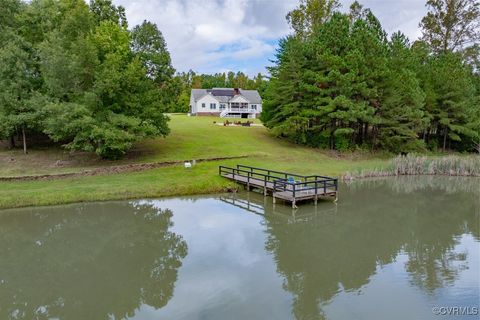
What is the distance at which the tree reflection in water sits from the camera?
957 cm

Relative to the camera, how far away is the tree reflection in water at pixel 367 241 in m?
9.57

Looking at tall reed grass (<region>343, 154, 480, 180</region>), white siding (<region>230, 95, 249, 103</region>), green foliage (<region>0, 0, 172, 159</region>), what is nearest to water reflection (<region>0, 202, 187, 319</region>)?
green foliage (<region>0, 0, 172, 159</region>)

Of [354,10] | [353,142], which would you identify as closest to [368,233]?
[353,142]

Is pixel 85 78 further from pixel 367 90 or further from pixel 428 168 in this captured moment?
pixel 428 168

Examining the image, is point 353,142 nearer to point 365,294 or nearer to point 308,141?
point 308,141

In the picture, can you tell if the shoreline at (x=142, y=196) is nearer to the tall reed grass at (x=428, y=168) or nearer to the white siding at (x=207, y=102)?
the tall reed grass at (x=428, y=168)

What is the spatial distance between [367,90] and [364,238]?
66.0 feet

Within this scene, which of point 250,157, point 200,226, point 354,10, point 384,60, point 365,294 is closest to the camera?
point 365,294

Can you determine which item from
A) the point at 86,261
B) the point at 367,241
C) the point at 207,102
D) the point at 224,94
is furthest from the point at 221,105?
the point at 86,261

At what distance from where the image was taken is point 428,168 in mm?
25250

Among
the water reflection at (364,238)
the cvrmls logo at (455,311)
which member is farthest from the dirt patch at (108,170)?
the cvrmls logo at (455,311)

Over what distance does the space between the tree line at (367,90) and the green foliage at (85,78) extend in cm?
1207

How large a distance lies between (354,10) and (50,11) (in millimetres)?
30568

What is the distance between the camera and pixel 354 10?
40.8m
